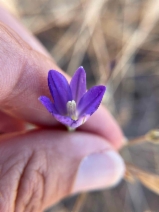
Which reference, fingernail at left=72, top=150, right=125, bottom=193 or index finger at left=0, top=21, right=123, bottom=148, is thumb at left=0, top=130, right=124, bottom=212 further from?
index finger at left=0, top=21, right=123, bottom=148

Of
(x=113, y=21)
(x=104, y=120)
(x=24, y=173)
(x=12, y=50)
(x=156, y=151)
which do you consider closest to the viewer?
(x=12, y=50)

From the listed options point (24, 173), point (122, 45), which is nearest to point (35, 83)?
point (24, 173)

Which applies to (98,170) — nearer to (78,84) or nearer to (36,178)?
(36,178)

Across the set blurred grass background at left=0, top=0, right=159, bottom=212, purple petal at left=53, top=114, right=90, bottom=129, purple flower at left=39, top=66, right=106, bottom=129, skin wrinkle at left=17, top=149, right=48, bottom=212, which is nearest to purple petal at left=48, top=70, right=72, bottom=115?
purple flower at left=39, top=66, right=106, bottom=129

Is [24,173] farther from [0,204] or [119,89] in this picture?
[119,89]

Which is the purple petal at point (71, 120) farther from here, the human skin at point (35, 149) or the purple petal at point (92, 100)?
the human skin at point (35, 149)

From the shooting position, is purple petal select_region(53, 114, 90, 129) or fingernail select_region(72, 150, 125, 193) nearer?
purple petal select_region(53, 114, 90, 129)

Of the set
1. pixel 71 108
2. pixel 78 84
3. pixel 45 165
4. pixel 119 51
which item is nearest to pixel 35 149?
pixel 45 165
